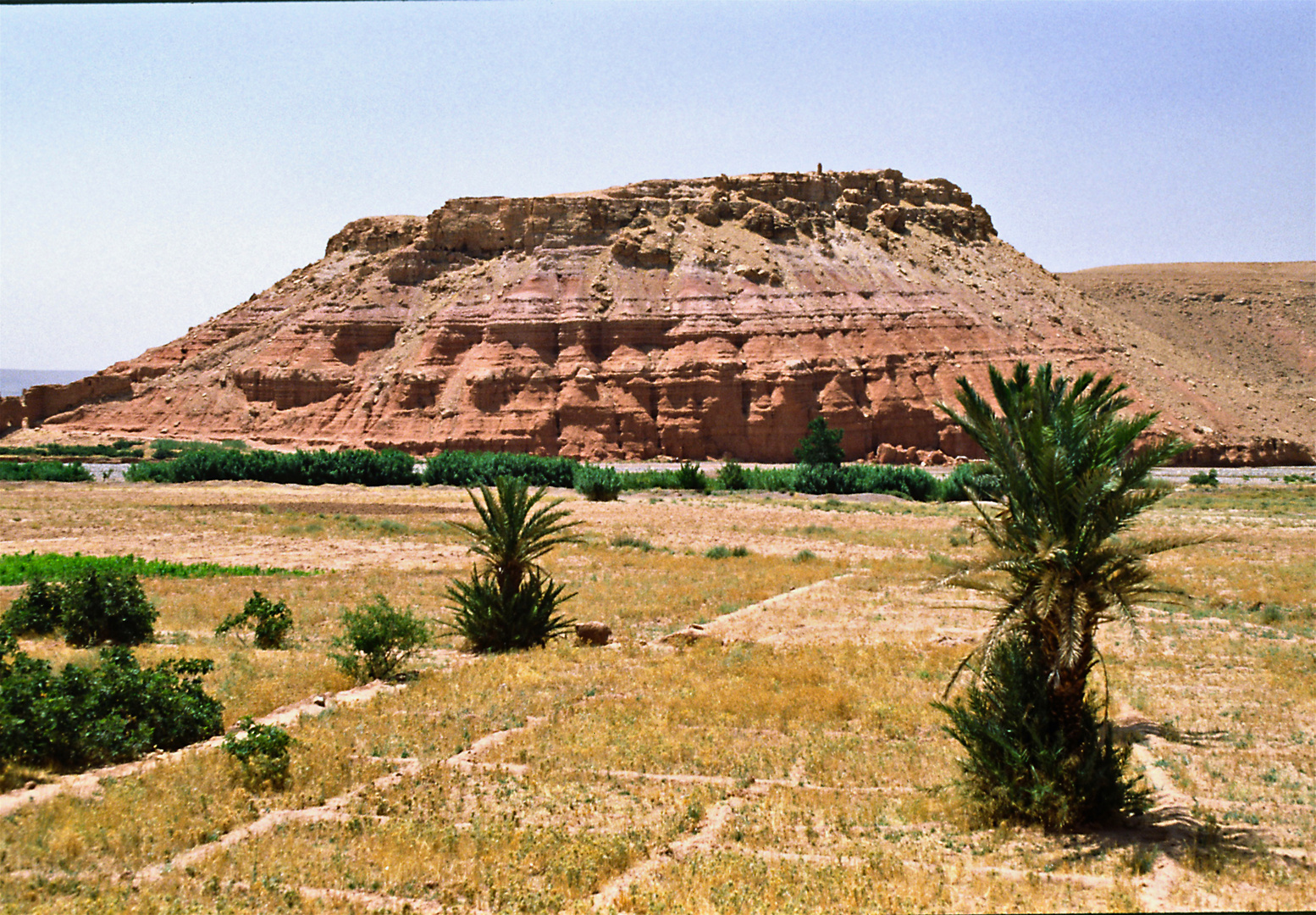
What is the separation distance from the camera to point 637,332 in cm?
6750

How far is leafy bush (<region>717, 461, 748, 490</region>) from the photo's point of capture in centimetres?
4888

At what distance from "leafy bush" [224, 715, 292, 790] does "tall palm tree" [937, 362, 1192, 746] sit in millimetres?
5679

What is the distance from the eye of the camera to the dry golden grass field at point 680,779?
7078mm

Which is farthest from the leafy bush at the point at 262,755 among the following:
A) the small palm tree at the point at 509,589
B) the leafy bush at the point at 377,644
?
the small palm tree at the point at 509,589

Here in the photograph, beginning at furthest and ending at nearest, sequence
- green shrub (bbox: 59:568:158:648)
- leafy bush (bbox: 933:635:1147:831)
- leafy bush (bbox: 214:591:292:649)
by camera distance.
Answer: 1. leafy bush (bbox: 214:591:292:649)
2. green shrub (bbox: 59:568:158:648)
3. leafy bush (bbox: 933:635:1147:831)

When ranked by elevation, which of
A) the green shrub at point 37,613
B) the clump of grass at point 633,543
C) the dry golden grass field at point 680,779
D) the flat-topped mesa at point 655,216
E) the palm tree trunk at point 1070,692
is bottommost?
the dry golden grass field at point 680,779

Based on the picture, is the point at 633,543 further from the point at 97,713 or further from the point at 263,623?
the point at 97,713

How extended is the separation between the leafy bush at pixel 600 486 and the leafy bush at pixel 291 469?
10.5 m

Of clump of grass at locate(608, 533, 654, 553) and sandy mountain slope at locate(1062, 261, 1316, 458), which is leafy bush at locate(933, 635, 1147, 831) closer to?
clump of grass at locate(608, 533, 654, 553)

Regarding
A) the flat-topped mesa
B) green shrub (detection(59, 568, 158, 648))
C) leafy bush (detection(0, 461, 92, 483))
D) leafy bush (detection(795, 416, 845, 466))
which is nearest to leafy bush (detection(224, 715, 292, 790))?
green shrub (detection(59, 568, 158, 648))

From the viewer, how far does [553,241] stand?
237ft

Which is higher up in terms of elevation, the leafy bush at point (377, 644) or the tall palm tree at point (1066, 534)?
the tall palm tree at point (1066, 534)

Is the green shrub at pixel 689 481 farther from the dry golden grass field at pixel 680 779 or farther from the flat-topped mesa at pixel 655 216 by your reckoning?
the dry golden grass field at pixel 680 779

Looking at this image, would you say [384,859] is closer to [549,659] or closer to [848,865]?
[848,865]
